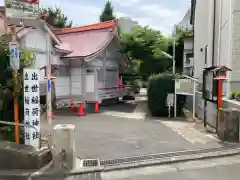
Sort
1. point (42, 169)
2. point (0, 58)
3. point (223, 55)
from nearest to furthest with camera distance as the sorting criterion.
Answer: point (42, 169)
point (0, 58)
point (223, 55)

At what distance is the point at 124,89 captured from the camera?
77.9ft

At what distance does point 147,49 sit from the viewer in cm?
2241

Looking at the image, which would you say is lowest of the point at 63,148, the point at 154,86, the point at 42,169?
the point at 42,169

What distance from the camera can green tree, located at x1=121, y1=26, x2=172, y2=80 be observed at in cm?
2231

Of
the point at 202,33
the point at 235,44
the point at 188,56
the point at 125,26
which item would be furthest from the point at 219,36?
the point at 125,26

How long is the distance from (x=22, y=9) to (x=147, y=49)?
52.6 ft

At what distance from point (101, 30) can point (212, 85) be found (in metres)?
11.8

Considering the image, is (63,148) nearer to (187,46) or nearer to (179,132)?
(179,132)

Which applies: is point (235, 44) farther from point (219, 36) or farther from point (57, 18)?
point (57, 18)

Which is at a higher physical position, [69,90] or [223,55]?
[223,55]

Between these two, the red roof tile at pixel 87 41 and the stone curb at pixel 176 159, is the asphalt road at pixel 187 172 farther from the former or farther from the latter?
the red roof tile at pixel 87 41

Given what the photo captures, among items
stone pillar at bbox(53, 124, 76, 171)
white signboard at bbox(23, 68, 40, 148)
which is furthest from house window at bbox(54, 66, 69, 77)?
stone pillar at bbox(53, 124, 76, 171)

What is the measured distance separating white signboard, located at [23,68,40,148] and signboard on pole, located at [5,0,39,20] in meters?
1.34

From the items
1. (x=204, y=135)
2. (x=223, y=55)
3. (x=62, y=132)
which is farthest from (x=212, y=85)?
(x=62, y=132)
